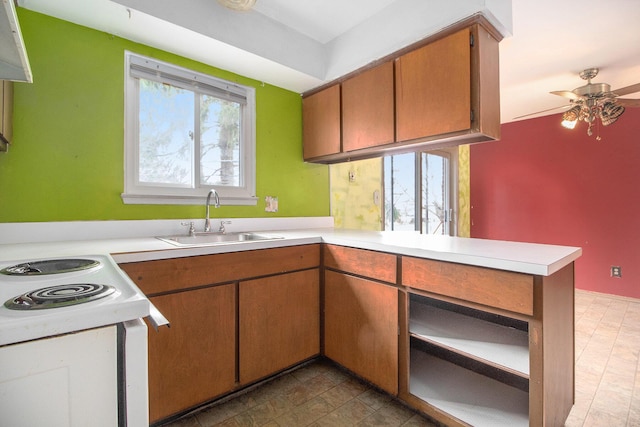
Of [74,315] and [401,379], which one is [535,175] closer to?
[401,379]

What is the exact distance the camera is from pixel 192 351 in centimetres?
154

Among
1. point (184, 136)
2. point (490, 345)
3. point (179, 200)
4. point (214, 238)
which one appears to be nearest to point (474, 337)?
point (490, 345)

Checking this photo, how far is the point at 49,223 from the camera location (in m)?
1.67

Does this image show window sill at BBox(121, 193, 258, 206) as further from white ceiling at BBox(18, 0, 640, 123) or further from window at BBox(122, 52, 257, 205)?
white ceiling at BBox(18, 0, 640, 123)

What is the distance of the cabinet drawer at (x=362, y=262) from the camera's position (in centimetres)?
164

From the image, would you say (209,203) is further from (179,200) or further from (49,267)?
(49,267)

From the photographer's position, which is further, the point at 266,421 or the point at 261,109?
the point at 261,109

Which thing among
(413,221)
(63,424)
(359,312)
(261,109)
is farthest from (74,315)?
(413,221)

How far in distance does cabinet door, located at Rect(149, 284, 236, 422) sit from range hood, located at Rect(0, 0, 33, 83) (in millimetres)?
982

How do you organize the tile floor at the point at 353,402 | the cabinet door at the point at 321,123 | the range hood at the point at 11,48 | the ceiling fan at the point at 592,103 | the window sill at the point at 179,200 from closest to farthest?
the range hood at the point at 11,48
the tile floor at the point at 353,402
the window sill at the point at 179,200
the cabinet door at the point at 321,123
the ceiling fan at the point at 592,103

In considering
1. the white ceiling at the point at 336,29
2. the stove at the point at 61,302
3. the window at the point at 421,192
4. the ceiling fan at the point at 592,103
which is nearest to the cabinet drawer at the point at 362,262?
the stove at the point at 61,302

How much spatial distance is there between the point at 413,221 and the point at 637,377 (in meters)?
2.61

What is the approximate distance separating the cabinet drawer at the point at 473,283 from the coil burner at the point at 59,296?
1246 mm

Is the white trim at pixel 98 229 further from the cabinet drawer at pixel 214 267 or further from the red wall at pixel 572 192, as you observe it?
the red wall at pixel 572 192
